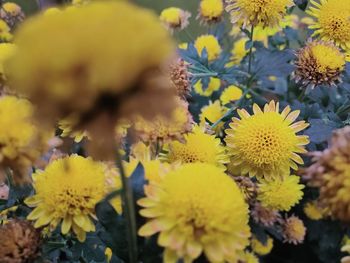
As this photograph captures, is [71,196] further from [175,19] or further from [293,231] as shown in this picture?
[175,19]

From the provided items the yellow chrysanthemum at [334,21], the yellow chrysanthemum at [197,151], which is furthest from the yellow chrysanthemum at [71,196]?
the yellow chrysanthemum at [334,21]

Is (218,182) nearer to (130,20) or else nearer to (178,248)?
(178,248)

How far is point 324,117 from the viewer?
944mm

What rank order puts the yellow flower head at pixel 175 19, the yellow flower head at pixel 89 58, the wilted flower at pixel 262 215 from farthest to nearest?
the yellow flower head at pixel 175 19, the wilted flower at pixel 262 215, the yellow flower head at pixel 89 58

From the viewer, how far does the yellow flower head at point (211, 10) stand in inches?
50.8

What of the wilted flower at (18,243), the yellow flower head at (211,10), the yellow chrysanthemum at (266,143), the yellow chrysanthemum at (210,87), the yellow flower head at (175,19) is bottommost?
the yellow chrysanthemum at (210,87)

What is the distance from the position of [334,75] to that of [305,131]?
117mm

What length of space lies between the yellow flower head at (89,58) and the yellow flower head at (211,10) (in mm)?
903

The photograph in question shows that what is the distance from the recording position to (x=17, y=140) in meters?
0.55

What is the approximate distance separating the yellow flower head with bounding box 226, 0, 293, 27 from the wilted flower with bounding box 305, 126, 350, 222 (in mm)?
461

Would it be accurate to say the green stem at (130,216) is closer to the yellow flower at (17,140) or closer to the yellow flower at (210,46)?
the yellow flower at (17,140)

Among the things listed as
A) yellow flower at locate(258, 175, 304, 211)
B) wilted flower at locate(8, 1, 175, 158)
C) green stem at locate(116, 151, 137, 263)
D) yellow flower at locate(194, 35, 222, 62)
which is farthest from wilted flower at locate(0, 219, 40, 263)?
yellow flower at locate(194, 35, 222, 62)

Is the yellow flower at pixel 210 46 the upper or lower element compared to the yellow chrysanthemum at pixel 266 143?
lower

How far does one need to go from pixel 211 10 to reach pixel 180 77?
0.52m
